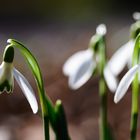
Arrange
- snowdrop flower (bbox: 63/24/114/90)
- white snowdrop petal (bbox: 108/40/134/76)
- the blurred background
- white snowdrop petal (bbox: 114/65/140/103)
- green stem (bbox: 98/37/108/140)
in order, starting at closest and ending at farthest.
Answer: white snowdrop petal (bbox: 114/65/140/103) → green stem (bbox: 98/37/108/140) → snowdrop flower (bbox: 63/24/114/90) → white snowdrop petal (bbox: 108/40/134/76) → the blurred background

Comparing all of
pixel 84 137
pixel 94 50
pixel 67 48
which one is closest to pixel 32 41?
pixel 67 48

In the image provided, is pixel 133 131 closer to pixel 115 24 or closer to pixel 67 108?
pixel 67 108

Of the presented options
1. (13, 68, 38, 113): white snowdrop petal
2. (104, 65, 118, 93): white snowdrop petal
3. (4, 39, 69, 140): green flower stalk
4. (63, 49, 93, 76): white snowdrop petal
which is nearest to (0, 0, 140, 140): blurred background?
(63, 49, 93, 76): white snowdrop petal

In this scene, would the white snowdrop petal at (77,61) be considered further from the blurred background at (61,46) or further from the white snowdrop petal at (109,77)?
the blurred background at (61,46)

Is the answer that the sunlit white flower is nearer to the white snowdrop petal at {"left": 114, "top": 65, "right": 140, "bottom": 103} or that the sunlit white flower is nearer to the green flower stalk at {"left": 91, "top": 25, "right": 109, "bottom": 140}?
the green flower stalk at {"left": 91, "top": 25, "right": 109, "bottom": 140}

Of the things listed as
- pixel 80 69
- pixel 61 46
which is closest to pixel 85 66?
pixel 80 69

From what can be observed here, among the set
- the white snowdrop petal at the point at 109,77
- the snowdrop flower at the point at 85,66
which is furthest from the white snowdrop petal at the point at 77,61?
the white snowdrop petal at the point at 109,77

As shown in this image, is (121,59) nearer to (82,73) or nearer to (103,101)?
(82,73)
